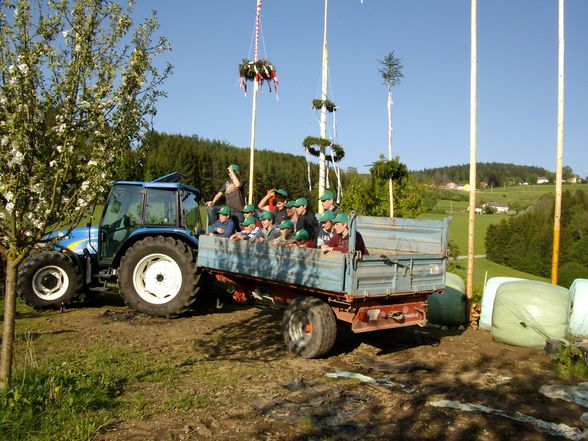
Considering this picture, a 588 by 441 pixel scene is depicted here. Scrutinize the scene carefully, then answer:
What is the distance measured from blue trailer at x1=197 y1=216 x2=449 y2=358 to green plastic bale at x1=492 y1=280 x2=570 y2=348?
1372 mm

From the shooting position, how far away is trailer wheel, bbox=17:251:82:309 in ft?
28.9

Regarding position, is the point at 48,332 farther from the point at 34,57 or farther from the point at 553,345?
the point at 553,345

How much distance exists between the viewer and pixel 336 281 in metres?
6.12

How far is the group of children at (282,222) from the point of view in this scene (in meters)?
7.04

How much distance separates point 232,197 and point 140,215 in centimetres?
158

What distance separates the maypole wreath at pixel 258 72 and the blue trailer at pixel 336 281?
8920 millimetres

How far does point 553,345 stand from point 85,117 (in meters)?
6.26

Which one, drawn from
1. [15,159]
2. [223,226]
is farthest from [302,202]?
[15,159]

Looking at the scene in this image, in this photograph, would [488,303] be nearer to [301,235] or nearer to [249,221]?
[301,235]

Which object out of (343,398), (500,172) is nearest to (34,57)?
(343,398)

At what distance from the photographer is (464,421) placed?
4703 millimetres

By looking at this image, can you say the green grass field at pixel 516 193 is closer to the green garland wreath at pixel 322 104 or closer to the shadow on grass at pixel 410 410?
the green garland wreath at pixel 322 104

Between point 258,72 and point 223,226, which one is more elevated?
point 258,72

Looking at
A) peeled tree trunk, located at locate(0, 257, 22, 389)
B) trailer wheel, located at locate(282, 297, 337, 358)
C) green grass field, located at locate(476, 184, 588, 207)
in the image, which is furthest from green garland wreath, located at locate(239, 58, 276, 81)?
green grass field, located at locate(476, 184, 588, 207)
